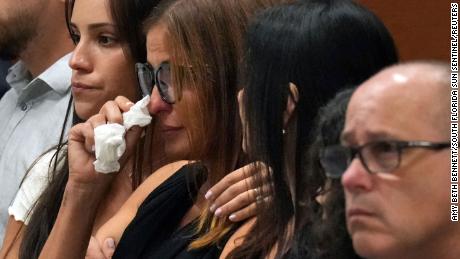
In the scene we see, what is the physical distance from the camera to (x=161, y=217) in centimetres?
234

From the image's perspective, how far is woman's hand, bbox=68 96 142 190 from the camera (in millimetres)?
2398

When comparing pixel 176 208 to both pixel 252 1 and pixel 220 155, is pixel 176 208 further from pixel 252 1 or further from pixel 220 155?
pixel 252 1

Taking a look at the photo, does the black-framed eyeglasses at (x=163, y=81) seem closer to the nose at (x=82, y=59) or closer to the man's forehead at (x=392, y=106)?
the nose at (x=82, y=59)

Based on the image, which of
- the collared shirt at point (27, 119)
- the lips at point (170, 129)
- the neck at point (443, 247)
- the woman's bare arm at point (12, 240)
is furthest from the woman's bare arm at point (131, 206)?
the neck at point (443, 247)

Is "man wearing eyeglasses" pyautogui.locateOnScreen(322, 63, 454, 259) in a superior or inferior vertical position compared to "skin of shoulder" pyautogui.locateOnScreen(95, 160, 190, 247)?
superior

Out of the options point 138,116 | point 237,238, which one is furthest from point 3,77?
point 237,238

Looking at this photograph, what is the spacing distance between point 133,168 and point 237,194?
2.04 ft

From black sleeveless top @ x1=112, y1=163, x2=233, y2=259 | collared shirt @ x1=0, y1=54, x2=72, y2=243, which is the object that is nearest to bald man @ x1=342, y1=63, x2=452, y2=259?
black sleeveless top @ x1=112, y1=163, x2=233, y2=259

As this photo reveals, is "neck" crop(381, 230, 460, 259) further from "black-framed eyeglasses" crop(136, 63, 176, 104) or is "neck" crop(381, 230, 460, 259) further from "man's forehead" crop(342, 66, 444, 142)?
"black-framed eyeglasses" crop(136, 63, 176, 104)

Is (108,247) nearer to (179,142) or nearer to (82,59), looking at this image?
(179,142)

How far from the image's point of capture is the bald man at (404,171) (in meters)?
1.40

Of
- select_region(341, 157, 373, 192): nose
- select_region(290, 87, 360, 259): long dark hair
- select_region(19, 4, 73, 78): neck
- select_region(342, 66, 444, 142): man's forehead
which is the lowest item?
select_region(19, 4, 73, 78): neck

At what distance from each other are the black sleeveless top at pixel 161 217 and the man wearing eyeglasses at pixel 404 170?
832mm

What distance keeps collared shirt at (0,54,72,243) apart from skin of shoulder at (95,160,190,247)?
668 millimetres
